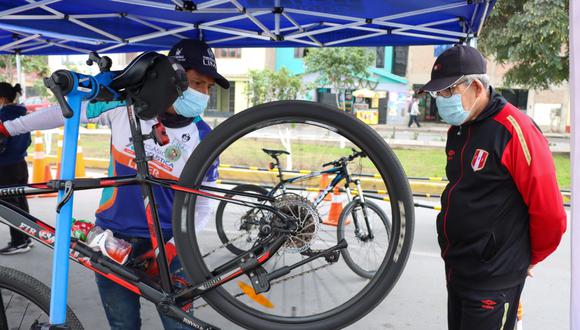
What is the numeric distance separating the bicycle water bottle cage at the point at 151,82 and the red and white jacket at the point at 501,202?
4.57ft

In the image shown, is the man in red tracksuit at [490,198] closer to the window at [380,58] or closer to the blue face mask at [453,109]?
the blue face mask at [453,109]

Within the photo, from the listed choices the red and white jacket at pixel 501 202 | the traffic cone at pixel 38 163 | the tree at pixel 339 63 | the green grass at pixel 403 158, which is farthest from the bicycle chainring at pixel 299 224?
the tree at pixel 339 63

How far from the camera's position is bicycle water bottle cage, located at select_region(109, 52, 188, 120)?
1409mm

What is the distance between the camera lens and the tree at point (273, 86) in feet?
81.9

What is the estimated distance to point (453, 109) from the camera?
7.12 ft

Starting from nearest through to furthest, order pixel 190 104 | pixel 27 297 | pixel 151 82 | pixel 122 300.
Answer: pixel 151 82 → pixel 27 297 → pixel 190 104 → pixel 122 300

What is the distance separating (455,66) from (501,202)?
2.21ft

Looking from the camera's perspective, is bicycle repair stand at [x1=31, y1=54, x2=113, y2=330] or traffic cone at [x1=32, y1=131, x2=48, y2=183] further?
traffic cone at [x1=32, y1=131, x2=48, y2=183]

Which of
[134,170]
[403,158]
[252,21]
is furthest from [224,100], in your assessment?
[134,170]

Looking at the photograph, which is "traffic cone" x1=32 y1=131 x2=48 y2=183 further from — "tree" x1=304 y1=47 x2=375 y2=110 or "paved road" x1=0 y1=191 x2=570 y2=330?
"tree" x1=304 y1=47 x2=375 y2=110

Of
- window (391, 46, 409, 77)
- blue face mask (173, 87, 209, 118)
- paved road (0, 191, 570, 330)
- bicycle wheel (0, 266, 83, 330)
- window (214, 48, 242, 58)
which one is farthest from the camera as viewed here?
window (391, 46, 409, 77)

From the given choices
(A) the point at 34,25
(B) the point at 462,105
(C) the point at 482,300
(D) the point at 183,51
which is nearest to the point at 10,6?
(A) the point at 34,25

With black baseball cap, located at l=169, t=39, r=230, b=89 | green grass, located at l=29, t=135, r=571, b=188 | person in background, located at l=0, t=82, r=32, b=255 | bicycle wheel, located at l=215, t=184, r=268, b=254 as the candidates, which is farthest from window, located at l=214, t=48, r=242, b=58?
black baseball cap, located at l=169, t=39, r=230, b=89

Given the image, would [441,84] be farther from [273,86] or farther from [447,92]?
[273,86]
